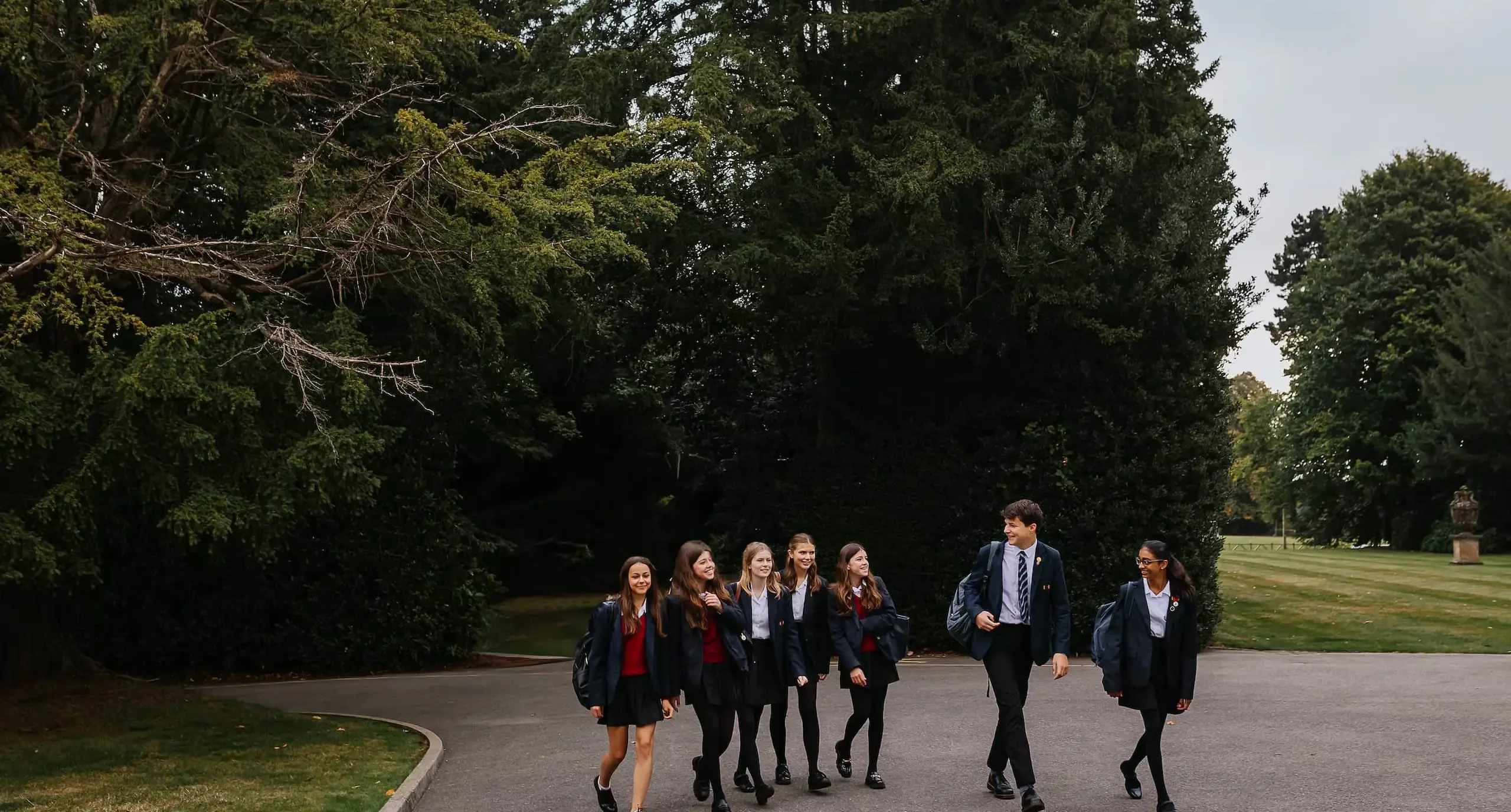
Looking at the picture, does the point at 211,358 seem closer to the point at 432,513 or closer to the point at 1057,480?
the point at 432,513

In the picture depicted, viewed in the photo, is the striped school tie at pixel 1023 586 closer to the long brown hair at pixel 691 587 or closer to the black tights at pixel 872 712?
the black tights at pixel 872 712

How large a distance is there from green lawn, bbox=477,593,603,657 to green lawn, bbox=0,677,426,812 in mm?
5270

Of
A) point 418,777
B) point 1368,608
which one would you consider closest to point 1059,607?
point 418,777

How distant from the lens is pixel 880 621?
8.83 m

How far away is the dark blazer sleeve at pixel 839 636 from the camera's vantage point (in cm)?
865

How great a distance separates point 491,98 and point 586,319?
3.42m

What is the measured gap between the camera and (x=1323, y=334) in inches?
1914

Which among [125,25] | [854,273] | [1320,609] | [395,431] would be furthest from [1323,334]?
[125,25]

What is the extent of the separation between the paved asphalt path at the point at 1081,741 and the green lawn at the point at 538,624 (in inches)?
154

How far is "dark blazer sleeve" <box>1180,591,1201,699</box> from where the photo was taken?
7.91 metres

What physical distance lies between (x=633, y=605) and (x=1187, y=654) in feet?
11.0

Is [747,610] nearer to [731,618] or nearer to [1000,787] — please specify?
[731,618]

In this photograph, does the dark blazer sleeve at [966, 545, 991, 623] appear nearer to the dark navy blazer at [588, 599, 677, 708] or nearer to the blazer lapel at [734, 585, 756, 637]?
the blazer lapel at [734, 585, 756, 637]

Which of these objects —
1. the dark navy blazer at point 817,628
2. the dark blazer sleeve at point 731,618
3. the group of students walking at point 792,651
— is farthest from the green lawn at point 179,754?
the dark navy blazer at point 817,628
